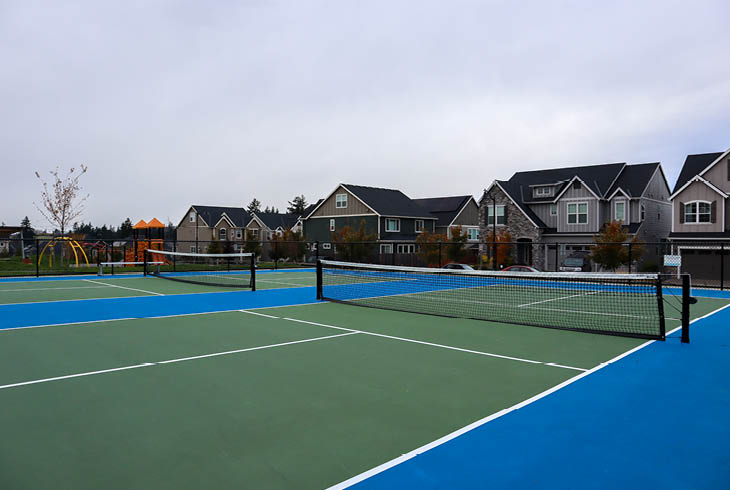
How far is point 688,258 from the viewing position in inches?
1187

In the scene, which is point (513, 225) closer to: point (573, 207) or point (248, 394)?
point (573, 207)

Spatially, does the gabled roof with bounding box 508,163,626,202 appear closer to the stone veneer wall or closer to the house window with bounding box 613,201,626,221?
the house window with bounding box 613,201,626,221

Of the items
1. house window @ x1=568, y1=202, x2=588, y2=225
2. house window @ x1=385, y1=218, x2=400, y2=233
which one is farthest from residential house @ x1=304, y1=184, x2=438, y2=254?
house window @ x1=568, y1=202, x2=588, y2=225

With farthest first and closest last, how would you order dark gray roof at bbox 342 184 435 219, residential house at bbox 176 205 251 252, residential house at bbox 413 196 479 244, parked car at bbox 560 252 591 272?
residential house at bbox 176 205 251 252 < residential house at bbox 413 196 479 244 < dark gray roof at bbox 342 184 435 219 < parked car at bbox 560 252 591 272

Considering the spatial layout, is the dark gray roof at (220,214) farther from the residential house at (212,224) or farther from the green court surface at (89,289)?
the green court surface at (89,289)

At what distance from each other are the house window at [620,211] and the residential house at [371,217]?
52.6 feet

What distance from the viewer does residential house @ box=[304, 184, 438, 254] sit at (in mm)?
44094

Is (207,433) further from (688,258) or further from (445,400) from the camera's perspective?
(688,258)

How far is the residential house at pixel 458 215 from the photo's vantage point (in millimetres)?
51781

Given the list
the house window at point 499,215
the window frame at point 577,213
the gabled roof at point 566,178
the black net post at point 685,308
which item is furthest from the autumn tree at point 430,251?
the black net post at point 685,308

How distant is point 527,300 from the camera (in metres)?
16.9

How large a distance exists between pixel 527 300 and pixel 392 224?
95.4 ft

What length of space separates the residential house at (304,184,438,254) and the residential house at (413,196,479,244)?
8.28ft

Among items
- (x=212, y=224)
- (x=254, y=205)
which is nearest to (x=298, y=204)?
(x=254, y=205)
